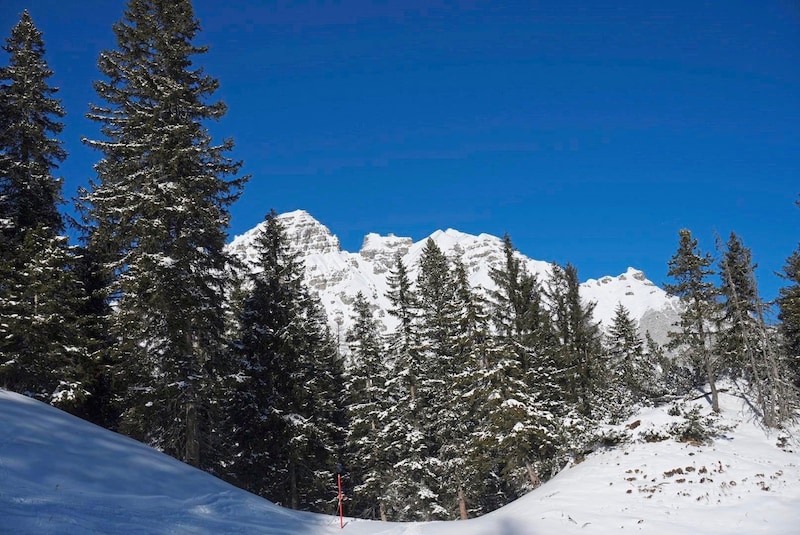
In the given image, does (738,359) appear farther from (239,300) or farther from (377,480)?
(239,300)

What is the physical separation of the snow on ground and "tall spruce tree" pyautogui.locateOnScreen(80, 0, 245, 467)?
495cm

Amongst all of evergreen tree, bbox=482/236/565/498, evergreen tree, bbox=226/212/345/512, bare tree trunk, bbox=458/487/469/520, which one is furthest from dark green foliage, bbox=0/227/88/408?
bare tree trunk, bbox=458/487/469/520

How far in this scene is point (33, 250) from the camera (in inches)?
706

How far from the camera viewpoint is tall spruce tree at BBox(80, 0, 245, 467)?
14.8 meters

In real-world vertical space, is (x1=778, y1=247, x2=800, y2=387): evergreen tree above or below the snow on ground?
above

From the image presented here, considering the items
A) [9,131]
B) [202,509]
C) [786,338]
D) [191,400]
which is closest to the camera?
[202,509]

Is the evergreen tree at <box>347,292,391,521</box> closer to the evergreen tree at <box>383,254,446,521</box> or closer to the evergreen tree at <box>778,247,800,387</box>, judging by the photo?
the evergreen tree at <box>383,254,446,521</box>

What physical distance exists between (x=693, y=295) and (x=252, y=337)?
2714 cm

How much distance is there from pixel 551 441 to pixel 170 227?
17.7 m

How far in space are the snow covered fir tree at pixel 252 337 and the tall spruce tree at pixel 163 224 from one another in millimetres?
69

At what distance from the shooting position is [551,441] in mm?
21547

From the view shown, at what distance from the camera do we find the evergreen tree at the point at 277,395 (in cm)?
2058

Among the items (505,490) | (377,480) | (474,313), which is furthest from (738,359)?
(377,480)

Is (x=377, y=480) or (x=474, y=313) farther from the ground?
(x=474, y=313)
